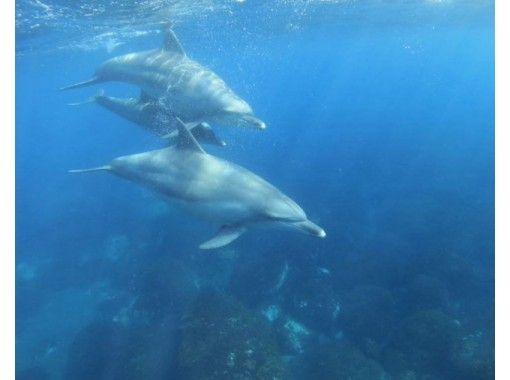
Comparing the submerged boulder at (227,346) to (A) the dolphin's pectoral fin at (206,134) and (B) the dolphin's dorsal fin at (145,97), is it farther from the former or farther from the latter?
(B) the dolphin's dorsal fin at (145,97)

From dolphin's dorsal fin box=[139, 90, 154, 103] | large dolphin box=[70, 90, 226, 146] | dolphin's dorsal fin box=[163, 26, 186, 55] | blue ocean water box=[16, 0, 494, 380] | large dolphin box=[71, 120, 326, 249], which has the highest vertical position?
dolphin's dorsal fin box=[163, 26, 186, 55]

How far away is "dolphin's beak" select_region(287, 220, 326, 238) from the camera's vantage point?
6438mm

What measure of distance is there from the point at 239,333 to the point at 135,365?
2582mm

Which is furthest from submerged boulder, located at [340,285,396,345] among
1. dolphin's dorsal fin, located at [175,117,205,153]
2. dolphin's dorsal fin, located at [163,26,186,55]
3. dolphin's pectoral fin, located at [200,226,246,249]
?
dolphin's dorsal fin, located at [163,26,186,55]

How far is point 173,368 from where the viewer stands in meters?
9.21

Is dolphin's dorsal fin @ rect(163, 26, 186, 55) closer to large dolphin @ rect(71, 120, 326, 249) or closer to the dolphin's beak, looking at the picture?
large dolphin @ rect(71, 120, 326, 249)

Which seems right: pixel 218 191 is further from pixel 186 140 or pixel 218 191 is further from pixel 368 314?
pixel 368 314

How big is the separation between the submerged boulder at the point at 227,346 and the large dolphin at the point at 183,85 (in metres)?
4.74

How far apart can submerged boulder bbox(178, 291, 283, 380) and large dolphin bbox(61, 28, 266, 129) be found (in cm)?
474

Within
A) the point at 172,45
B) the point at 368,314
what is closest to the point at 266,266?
the point at 368,314

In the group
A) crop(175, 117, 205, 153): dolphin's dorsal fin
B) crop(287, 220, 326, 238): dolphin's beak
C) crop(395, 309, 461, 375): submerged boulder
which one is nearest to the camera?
crop(287, 220, 326, 238): dolphin's beak

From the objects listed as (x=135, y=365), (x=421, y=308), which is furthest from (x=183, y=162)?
(x=421, y=308)

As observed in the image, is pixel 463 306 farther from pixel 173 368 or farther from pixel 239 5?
pixel 239 5

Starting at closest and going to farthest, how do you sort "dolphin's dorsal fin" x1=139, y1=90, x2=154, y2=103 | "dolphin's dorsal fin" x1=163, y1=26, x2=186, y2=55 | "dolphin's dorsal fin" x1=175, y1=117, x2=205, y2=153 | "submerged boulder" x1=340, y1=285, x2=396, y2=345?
"dolphin's dorsal fin" x1=175, y1=117, x2=205, y2=153 < "submerged boulder" x1=340, y1=285, x2=396, y2=345 < "dolphin's dorsal fin" x1=163, y1=26, x2=186, y2=55 < "dolphin's dorsal fin" x1=139, y1=90, x2=154, y2=103
